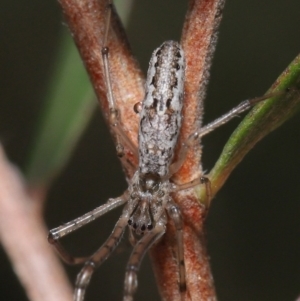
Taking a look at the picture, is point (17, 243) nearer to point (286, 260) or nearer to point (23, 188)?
point (23, 188)

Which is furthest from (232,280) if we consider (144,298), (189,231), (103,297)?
(189,231)

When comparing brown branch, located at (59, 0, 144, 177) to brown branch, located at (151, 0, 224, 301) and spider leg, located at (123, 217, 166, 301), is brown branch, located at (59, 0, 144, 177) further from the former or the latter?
spider leg, located at (123, 217, 166, 301)

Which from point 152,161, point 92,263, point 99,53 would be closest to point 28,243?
point 92,263

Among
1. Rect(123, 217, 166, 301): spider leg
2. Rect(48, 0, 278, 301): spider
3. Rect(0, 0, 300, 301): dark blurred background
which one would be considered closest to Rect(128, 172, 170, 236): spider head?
Rect(48, 0, 278, 301): spider

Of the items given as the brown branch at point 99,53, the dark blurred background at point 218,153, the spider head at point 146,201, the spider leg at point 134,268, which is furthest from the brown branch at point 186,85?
the dark blurred background at point 218,153

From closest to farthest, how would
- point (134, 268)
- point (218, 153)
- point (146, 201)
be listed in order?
point (134, 268), point (146, 201), point (218, 153)

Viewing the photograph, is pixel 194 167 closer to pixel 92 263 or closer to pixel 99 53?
pixel 99 53
